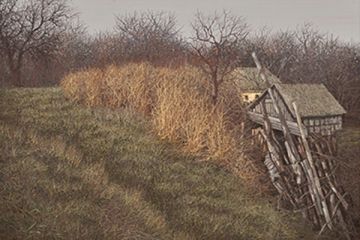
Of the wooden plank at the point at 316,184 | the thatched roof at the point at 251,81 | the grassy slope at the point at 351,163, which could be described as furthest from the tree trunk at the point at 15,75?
the grassy slope at the point at 351,163

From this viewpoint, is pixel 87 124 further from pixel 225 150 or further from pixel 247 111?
pixel 247 111

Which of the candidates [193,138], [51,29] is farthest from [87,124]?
[51,29]

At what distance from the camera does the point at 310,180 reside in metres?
7.65

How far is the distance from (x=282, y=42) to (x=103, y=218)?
4199cm

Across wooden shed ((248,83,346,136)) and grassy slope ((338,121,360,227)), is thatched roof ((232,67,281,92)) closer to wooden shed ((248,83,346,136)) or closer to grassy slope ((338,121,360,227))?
wooden shed ((248,83,346,136))

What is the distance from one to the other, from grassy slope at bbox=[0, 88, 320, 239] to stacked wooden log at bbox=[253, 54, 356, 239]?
2.69ft

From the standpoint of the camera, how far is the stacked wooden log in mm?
7383

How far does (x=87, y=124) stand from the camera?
24.0 feet

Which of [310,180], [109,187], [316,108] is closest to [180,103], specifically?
[310,180]

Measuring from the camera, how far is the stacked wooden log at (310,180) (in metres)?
7.38

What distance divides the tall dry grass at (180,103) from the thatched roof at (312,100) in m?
4.62

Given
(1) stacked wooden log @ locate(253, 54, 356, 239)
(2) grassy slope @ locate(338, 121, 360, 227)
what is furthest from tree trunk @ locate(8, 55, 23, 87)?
(2) grassy slope @ locate(338, 121, 360, 227)

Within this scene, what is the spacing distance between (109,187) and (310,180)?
4499 millimetres

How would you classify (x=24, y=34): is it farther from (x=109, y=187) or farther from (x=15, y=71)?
(x=109, y=187)
